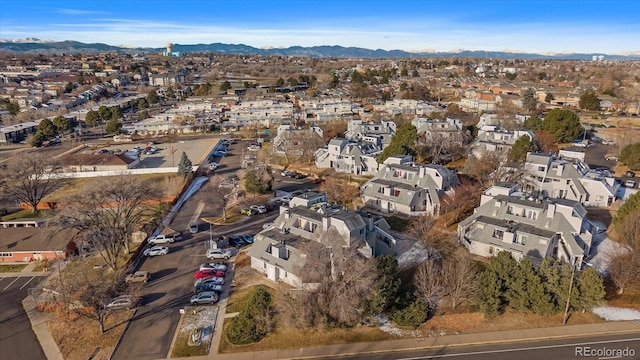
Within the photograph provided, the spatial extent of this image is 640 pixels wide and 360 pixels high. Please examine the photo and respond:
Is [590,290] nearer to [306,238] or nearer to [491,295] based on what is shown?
[491,295]

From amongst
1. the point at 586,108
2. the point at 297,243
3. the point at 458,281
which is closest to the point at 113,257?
the point at 297,243

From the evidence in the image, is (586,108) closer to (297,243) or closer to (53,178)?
(297,243)

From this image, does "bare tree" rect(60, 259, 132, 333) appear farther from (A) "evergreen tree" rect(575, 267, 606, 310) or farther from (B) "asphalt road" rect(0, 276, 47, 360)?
(A) "evergreen tree" rect(575, 267, 606, 310)

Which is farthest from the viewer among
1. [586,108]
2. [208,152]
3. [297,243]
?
[586,108]

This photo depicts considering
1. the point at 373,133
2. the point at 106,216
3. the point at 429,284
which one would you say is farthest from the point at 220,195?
the point at 373,133

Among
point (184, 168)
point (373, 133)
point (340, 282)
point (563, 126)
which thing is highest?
point (563, 126)

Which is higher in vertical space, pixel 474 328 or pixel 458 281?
pixel 458 281
